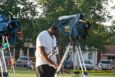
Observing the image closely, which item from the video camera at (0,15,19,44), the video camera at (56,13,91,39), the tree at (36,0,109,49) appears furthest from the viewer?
the tree at (36,0,109,49)

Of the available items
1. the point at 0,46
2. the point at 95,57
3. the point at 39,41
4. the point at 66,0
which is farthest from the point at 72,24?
the point at 95,57

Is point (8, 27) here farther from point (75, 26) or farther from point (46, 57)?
point (75, 26)

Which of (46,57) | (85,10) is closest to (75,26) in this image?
(46,57)

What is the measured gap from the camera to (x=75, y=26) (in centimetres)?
1107

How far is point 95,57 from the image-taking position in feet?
293

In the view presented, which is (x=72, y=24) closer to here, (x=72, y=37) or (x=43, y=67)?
(x=72, y=37)

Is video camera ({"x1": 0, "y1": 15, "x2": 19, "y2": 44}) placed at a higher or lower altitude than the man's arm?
higher

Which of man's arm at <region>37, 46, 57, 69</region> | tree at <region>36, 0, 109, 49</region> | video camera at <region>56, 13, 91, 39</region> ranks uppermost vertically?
video camera at <region>56, 13, 91, 39</region>

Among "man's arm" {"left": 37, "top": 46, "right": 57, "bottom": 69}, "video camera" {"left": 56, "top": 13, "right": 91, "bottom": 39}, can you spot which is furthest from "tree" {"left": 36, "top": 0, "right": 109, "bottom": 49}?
"man's arm" {"left": 37, "top": 46, "right": 57, "bottom": 69}

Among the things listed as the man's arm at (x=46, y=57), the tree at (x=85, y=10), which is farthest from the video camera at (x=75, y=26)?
the tree at (x=85, y=10)

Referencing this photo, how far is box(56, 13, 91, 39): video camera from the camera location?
36.3 feet

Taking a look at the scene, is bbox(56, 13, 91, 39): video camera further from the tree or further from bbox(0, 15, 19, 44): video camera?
the tree

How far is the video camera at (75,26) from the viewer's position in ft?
36.3

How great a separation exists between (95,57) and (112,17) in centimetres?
2632
